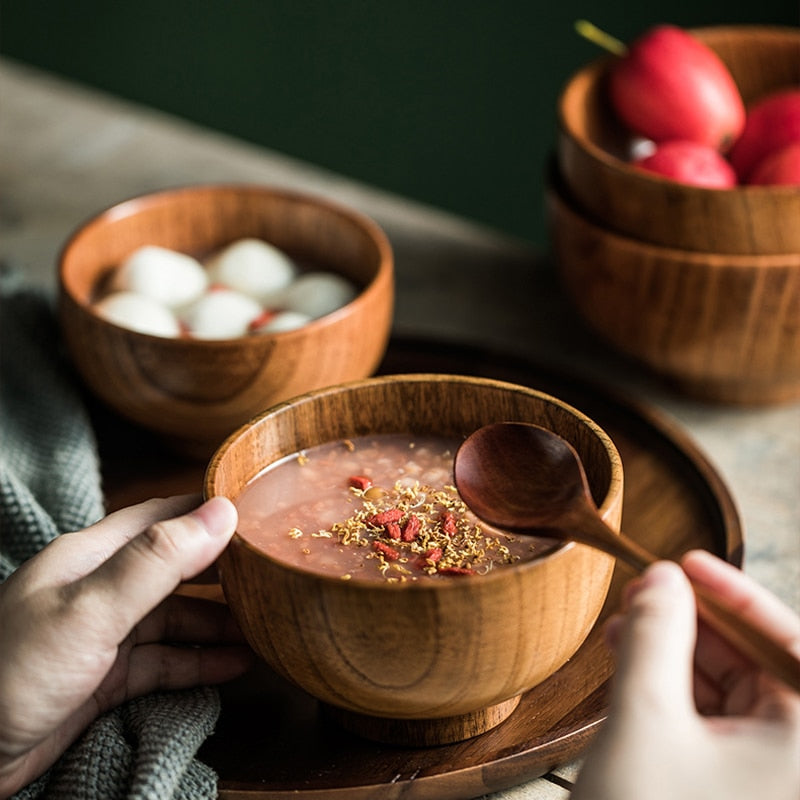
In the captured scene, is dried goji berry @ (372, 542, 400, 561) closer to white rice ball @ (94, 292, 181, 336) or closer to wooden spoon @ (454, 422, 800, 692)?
wooden spoon @ (454, 422, 800, 692)

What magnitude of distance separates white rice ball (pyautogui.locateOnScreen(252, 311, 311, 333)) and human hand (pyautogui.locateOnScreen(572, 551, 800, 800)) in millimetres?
433

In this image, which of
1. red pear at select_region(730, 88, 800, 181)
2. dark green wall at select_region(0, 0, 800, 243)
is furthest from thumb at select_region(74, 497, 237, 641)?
dark green wall at select_region(0, 0, 800, 243)

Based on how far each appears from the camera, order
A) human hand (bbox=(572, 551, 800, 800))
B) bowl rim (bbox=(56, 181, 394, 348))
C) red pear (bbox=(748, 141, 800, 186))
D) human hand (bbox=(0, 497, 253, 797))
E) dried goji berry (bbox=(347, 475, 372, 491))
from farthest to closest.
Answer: red pear (bbox=(748, 141, 800, 186)), bowl rim (bbox=(56, 181, 394, 348)), dried goji berry (bbox=(347, 475, 372, 491)), human hand (bbox=(0, 497, 253, 797)), human hand (bbox=(572, 551, 800, 800))

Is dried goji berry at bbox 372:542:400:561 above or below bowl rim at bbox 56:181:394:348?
above

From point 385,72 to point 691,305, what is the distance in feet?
2.79

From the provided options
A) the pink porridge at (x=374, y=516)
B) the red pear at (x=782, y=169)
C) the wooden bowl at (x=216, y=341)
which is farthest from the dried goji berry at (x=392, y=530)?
the red pear at (x=782, y=169)

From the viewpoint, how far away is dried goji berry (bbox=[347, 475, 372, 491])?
2.50 feet

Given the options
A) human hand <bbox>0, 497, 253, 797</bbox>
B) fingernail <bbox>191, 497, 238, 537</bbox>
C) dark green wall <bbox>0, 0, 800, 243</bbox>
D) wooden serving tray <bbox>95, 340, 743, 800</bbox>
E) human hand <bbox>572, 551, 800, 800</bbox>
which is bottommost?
dark green wall <bbox>0, 0, 800, 243</bbox>

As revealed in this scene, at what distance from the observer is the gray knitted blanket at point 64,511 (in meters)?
0.68

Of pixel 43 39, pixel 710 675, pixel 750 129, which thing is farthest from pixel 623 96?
pixel 43 39

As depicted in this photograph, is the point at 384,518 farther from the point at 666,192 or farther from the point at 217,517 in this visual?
the point at 666,192

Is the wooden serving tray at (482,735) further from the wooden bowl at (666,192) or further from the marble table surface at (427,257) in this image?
the wooden bowl at (666,192)

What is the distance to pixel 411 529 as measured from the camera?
2.33 ft

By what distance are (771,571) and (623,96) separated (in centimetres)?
45
